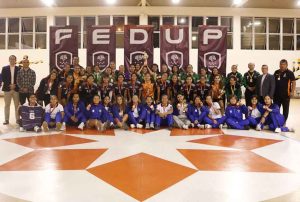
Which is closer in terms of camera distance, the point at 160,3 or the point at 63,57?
the point at 63,57

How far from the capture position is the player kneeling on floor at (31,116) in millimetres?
6844

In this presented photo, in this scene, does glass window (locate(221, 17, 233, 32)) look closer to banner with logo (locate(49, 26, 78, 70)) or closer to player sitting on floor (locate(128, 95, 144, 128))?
banner with logo (locate(49, 26, 78, 70))

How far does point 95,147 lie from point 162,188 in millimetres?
2229

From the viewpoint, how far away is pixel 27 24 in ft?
60.6

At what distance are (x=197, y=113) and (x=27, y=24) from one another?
1489 centimetres

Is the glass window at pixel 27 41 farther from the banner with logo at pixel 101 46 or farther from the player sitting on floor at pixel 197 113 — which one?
the player sitting on floor at pixel 197 113

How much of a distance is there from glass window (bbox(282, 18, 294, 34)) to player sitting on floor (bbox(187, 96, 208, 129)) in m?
13.9

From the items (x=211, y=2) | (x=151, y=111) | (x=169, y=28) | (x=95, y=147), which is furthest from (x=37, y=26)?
(x=95, y=147)

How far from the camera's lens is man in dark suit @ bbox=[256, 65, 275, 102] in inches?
299

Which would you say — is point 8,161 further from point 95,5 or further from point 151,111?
point 95,5

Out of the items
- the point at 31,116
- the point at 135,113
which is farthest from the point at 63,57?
the point at 135,113

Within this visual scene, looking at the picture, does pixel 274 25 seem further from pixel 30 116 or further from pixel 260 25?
pixel 30 116

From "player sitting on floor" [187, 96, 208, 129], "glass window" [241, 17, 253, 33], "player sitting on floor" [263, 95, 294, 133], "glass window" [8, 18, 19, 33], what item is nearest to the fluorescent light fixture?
"glass window" [8, 18, 19, 33]

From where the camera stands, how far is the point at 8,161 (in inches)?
170
